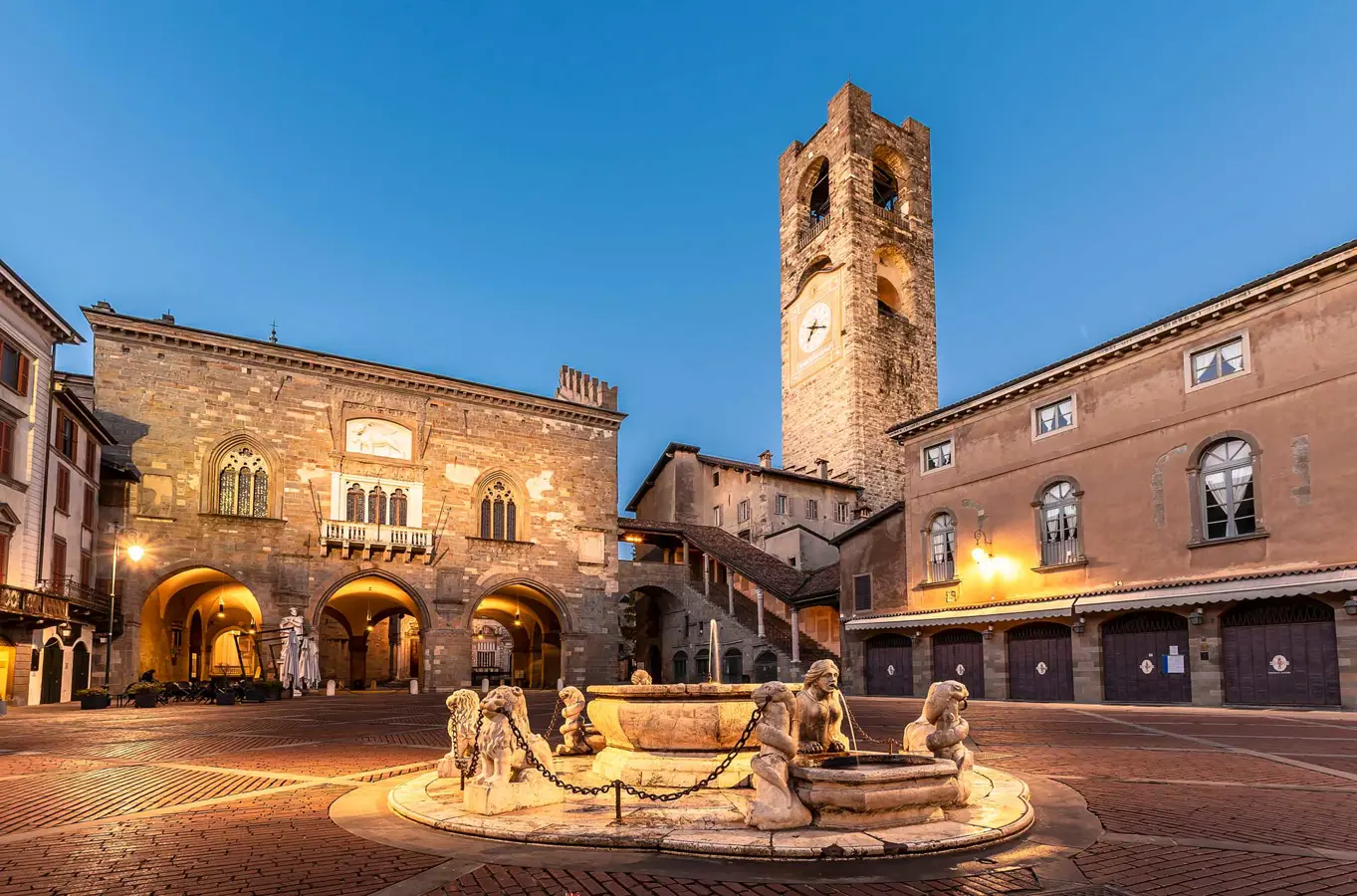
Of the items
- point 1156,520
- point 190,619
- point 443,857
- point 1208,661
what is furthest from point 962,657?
point 190,619

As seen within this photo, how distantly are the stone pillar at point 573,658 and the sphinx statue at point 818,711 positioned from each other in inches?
1104

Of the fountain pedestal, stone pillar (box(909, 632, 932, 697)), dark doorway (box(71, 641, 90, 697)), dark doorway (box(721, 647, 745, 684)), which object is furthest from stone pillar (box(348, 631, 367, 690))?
the fountain pedestal

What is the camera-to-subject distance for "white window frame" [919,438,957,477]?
26.7 meters

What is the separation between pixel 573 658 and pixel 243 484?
528 inches

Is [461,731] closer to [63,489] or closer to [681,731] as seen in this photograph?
[681,731]

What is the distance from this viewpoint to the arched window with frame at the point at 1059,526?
22766 millimetres

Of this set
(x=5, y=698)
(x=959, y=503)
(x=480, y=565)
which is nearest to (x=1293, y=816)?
(x=959, y=503)

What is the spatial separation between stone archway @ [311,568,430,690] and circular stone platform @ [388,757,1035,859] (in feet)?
83.6

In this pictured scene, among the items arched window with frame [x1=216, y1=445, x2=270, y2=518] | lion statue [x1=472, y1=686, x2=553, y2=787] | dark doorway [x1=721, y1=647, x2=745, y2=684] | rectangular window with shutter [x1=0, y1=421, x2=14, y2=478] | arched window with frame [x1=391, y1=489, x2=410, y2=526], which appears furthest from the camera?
dark doorway [x1=721, y1=647, x2=745, y2=684]

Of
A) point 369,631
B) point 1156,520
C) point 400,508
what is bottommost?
point 369,631

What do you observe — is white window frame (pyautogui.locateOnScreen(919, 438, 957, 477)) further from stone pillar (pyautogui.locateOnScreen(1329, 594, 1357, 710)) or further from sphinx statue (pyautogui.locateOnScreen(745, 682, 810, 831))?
sphinx statue (pyautogui.locateOnScreen(745, 682, 810, 831))

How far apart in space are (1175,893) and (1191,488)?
17826 millimetres

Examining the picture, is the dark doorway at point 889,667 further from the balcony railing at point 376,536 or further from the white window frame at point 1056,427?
the balcony railing at point 376,536

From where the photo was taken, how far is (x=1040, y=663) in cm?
2306
